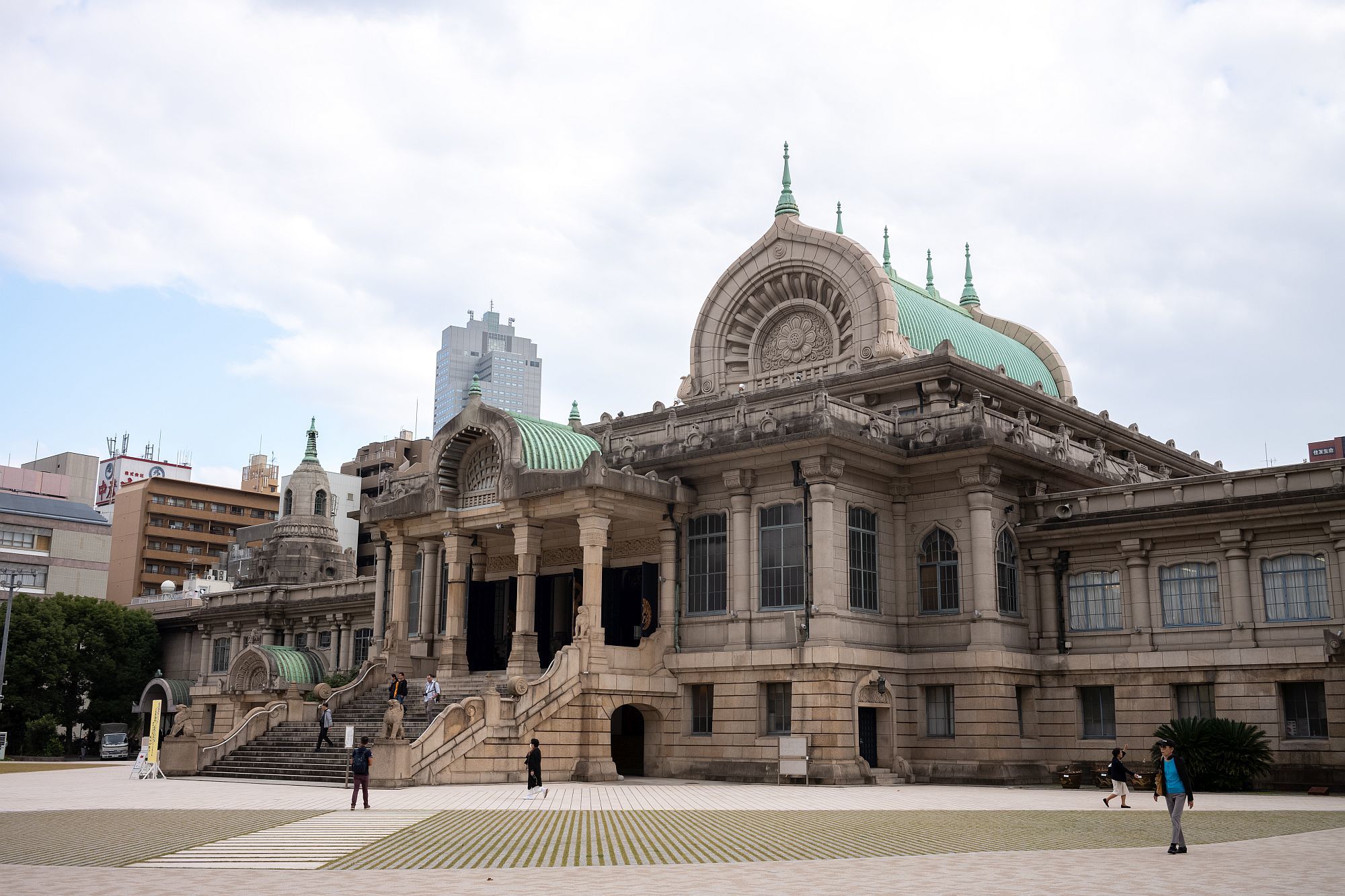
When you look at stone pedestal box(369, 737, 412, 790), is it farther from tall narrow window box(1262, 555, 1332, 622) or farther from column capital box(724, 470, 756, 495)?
tall narrow window box(1262, 555, 1332, 622)

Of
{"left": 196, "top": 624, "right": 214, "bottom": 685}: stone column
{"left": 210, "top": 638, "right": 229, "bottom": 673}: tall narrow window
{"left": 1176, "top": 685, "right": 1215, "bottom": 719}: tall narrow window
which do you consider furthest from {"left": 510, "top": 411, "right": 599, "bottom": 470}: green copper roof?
{"left": 196, "top": 624, "right": 214, "bottom": 685}: stone column

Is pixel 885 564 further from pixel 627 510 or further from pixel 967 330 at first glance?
pixel 967 330

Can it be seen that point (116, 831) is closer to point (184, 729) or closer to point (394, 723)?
point (394, 723)

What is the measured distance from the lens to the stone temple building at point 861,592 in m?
36.2

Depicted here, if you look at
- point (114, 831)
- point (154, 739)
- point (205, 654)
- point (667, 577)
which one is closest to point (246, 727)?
point (154, 739)

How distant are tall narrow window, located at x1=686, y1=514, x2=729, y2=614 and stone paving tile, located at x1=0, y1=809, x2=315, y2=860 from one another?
17.6 m

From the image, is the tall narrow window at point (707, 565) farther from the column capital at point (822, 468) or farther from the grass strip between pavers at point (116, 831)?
the grass strip between pavers at point (116, 831)

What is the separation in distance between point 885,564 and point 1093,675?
723 cm

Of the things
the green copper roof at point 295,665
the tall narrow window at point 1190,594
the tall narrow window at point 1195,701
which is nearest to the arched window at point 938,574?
the tall narrow window at point 1190,594

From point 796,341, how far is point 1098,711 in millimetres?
18656

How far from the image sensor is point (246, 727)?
40750mm

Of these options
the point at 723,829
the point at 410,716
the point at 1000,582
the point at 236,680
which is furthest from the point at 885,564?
the point at 236,680

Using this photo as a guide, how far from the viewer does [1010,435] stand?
40.3 m

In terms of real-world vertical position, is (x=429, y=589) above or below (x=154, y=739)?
above
